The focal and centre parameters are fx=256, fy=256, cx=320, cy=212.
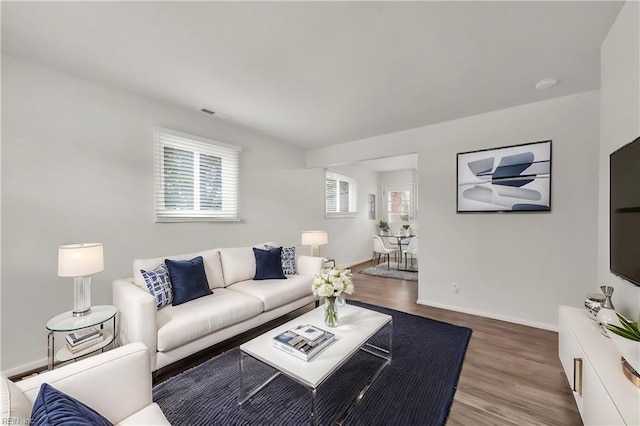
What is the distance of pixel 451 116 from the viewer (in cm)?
340

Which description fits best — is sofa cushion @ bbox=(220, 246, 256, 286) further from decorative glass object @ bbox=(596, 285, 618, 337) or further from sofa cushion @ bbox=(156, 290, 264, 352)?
decorative glass object @ bbox=(596, 285, 618, 337)

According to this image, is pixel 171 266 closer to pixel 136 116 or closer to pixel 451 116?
pixel 136 116

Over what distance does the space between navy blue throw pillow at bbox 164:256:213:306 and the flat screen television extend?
315cm

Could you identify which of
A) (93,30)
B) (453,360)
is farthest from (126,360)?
(453,360)

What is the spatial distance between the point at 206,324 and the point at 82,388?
1123 mm

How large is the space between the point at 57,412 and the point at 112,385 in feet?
1.21

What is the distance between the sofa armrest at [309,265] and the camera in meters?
3.35

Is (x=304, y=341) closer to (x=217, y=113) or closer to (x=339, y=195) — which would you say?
(x=217, y=113)

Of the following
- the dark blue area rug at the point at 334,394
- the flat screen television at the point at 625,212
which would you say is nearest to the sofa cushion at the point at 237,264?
the dark blue area rug at the point at 334,394

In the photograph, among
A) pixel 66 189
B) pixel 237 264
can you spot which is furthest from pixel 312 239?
pixel 66 189

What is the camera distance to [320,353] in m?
1.68

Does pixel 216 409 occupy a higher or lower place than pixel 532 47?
lower

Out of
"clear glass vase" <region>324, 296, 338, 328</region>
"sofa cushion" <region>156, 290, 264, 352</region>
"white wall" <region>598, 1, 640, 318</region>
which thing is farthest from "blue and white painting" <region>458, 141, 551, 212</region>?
"sofa cushion" <region>156, 290, 264, 352</region>

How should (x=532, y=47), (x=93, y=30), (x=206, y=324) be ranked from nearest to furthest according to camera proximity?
1. (x=93, y=30)
2. (x=532, y=47)
3. (x=206, y=324)
